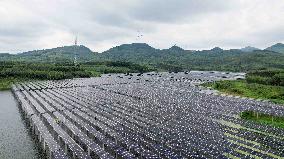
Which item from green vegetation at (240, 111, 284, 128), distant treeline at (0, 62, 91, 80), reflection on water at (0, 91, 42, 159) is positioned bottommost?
reflection on water at (0, 91, 42, 159)

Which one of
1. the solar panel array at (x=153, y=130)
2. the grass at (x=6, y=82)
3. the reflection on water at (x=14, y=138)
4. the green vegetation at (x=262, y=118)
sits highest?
the grass at (x=6, y=82)

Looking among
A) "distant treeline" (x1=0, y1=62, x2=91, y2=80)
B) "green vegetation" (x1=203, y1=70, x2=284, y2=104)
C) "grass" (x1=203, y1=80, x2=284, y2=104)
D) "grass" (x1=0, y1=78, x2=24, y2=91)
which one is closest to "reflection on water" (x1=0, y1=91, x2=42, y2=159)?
"grass" (x1=0, y1=78, x2=24, y2=91)

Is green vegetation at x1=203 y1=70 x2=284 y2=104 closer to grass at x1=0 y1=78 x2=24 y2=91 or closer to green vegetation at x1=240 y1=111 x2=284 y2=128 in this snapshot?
green vegetation at x1=240 y1=111 x2=284 y2=128

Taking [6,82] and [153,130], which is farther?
[6,82]

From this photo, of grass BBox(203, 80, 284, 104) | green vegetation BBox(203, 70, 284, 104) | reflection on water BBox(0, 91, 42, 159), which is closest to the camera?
reflection on water BBox(0, 91, 42, 159)

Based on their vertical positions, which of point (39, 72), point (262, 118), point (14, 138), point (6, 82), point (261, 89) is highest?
point (39, 72)

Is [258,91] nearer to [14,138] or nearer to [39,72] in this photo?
[14,138]

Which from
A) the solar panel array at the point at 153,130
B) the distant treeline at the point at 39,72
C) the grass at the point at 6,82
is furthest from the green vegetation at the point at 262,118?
the distant treeline at the point at 39,72

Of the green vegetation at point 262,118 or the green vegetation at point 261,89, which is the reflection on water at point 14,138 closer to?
the green vegetation at point 262,118

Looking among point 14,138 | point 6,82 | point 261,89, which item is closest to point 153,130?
point 14,138
